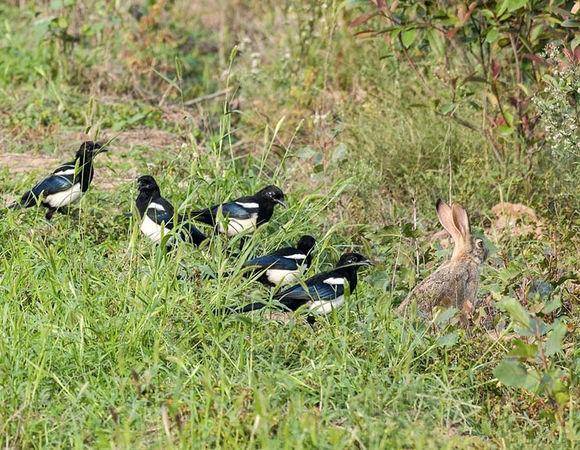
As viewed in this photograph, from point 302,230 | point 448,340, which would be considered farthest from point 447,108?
point 448,340

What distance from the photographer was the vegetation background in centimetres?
475

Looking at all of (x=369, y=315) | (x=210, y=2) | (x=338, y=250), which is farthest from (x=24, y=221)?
(x=210, y=2)

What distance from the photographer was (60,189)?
682cm

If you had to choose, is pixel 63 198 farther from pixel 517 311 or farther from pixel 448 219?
pixel 517 311

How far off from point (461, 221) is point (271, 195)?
45.9 inches

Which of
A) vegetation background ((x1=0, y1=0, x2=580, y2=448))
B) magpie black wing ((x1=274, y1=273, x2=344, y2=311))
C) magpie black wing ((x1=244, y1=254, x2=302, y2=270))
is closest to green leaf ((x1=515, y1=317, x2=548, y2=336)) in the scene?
vegetation background ((x1=0, y1=0, x2=580, y2=448))

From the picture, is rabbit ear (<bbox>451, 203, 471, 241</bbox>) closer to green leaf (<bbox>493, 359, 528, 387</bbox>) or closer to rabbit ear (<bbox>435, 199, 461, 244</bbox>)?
rabbit ear (<bbox>435, 199, 461, 244</bbox>)

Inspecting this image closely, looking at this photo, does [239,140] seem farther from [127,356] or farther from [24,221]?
[127,356]

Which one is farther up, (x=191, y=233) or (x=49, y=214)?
(x=191, y=233)

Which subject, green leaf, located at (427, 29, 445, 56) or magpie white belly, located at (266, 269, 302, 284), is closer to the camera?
magpie white belly, located at (266, 269, 302, 284)

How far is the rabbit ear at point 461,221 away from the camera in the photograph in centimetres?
616

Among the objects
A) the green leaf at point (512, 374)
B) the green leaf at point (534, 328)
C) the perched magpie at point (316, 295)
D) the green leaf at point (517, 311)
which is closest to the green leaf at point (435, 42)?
the perched magpie at point (316, 295)

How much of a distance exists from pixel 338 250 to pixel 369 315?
1513mm

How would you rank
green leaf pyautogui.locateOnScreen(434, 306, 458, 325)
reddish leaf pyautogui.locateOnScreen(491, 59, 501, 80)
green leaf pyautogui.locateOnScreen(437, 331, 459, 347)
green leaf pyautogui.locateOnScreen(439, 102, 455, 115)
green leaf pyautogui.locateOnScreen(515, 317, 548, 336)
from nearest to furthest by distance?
green leaf pyautogui.locateOnScreen(515, 317, 548, 336) < green leaf pyautogui.locateOnScreen(437, 331, 459, 347) < green leaf pyautogui.locateOnScreen(434, 306, 458, 325) < green leaf pyautogui.locateOnScreen(439, 102, 455, 115) < reddish leaf pyautogui.locateOnScreen(491, 59, 501, 80)
